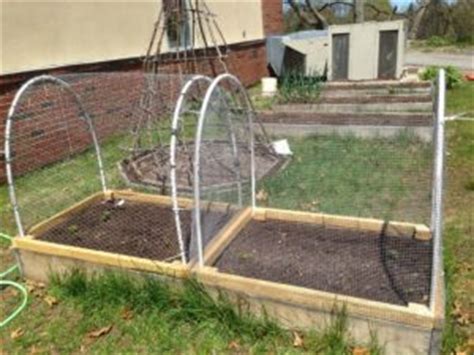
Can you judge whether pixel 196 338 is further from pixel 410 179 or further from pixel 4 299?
pixel 410 179

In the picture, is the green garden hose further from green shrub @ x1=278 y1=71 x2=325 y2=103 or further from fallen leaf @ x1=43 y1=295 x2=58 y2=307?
green shrub @ x1=278 y1=71 x2=325 y2=103

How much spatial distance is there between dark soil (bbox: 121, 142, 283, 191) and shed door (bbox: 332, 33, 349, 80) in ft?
18.4

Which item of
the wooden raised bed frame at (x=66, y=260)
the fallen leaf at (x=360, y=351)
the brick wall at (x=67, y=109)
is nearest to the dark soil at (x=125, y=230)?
the wooden raised bed frame at (x=66, y=260)

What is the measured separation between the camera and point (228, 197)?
4629 millimetres

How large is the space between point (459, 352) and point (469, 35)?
26.5 metres

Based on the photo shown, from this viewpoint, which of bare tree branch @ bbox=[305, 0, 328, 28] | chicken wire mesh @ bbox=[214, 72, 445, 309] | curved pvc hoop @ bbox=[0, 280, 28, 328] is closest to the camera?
chicken wire mesh @ bbox=[214, 72, 445, 309]

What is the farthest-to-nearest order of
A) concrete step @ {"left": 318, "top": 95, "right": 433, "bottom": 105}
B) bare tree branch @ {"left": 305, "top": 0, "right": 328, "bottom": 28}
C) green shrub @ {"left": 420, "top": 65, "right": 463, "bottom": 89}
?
bare tree branch @ {"left": 305, "top": 0, "right": 328, "bottom": 28}, green shrub @ {"left": 420, "top": 65, "right": 463, "bottom": 89}, concrete step @ {"left": 318, "top": 95, "right": 433, "bottom": 105}

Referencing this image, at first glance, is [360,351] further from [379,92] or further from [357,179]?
[379,92]

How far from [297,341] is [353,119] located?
5288 mm

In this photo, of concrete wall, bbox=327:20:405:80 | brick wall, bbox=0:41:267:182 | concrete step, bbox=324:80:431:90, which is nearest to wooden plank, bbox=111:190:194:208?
brick wall, bbox=0:41:267:182

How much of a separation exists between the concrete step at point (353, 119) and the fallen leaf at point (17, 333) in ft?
17.8

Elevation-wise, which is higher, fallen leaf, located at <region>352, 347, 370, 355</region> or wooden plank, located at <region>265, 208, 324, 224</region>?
wooden plank, located at <region>265, 208, 324, 224</region>

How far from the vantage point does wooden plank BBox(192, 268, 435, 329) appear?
3159 mm

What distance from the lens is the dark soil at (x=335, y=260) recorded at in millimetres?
3635
